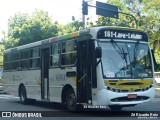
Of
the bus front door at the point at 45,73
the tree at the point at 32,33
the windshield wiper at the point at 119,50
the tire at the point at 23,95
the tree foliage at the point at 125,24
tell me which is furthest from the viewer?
the tree at the point at 32,33

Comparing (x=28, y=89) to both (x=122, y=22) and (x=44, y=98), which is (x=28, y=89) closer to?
(x=44, y=98)

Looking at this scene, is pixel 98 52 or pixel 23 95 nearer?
pixel 98 52

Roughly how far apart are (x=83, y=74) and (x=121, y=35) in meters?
1.97

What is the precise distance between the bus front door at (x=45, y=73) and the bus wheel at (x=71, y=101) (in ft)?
6.71

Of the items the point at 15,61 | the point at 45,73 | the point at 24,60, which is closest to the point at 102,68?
the point at 45,73

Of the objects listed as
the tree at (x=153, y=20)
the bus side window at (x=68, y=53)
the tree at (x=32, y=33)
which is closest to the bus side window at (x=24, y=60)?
the bus side window at (x=68, y=53)

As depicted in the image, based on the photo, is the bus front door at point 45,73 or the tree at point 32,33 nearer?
the bus front door at point 45,73

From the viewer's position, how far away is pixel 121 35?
42.8ft

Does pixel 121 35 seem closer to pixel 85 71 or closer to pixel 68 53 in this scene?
pixel 85 71

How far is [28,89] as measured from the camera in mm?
18312

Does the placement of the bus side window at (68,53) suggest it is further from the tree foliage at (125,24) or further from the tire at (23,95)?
the tree foliage at (125,24)

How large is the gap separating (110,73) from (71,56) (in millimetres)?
2338

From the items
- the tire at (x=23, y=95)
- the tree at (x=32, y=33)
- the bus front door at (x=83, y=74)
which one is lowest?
the tire at (x=23, y=95)

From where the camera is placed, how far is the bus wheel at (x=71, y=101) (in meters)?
13.7
